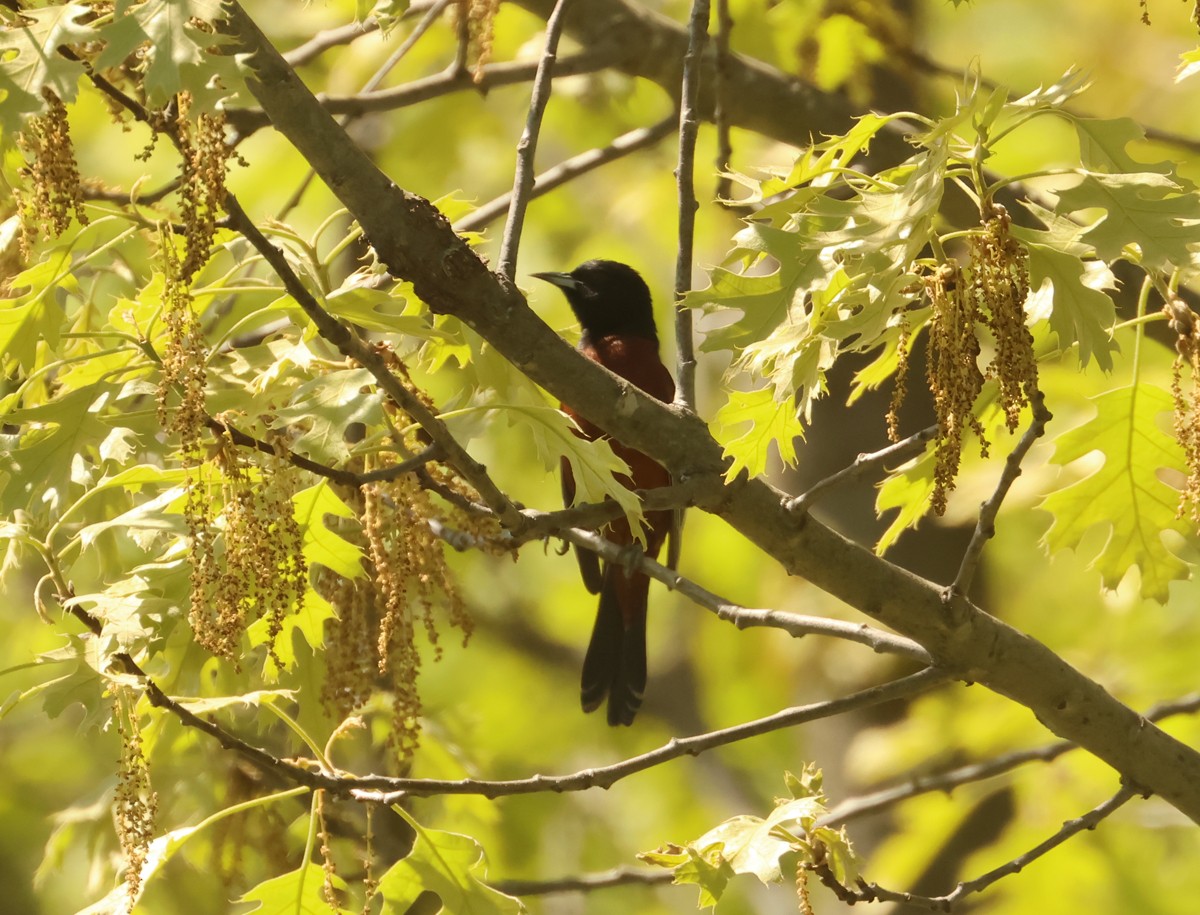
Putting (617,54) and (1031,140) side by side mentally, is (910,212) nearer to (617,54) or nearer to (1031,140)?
(617,54)

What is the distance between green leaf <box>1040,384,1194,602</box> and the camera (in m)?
2.59

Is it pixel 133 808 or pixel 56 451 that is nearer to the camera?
pixel 133 808

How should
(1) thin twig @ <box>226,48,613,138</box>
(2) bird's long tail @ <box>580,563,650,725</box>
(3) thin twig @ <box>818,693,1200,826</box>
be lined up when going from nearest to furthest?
1. (3) thin twig @ <box>818,693,1200,826</box>
2. (1) thin twig @ <box>226,48,613,138</box>
3. (2) bird's long tail @ <box>580,563,650,725</box>

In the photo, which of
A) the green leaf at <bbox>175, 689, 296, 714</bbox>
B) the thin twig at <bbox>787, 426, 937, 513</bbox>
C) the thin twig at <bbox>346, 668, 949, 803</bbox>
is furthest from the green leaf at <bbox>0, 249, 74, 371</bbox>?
Answer: the thin twig at <bbox>787, 426, 937, 513</bbox>

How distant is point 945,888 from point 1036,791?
46cm

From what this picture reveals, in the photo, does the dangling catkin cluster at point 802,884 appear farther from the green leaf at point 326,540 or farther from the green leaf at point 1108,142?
the green leaf at point 1108,142

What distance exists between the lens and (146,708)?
8.19ft

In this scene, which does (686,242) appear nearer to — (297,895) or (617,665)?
(297,895)

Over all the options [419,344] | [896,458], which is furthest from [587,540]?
[896,458]

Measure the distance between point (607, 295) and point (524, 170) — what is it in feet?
9.64

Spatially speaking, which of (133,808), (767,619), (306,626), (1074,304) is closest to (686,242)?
(767,619)

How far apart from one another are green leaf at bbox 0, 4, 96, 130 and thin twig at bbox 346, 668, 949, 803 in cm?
119

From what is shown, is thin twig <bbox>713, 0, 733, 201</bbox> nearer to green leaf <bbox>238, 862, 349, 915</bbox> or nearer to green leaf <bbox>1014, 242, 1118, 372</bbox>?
green leaf <bbox>1014, 242, 1118, 372</bbox>

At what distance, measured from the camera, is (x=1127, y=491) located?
267cm
